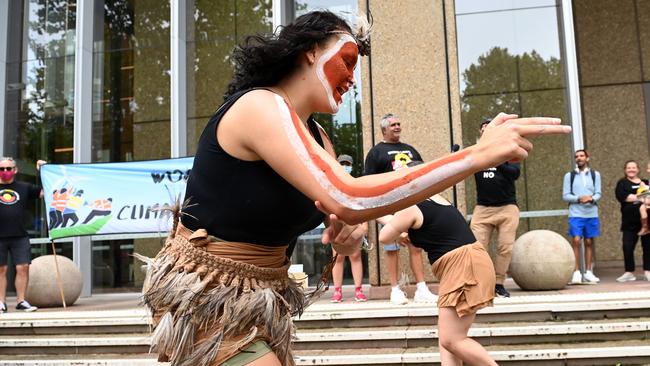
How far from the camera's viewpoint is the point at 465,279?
13.4 feet

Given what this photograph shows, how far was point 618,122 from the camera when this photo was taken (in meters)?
12.5

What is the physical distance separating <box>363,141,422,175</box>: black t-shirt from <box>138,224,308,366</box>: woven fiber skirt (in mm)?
5257

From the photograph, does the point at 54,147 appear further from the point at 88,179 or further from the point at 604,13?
the point at 604,13

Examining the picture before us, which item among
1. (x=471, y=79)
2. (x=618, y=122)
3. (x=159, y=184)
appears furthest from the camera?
(x=618, y=122)

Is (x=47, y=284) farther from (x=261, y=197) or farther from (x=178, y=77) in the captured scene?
(x=261, y=197)

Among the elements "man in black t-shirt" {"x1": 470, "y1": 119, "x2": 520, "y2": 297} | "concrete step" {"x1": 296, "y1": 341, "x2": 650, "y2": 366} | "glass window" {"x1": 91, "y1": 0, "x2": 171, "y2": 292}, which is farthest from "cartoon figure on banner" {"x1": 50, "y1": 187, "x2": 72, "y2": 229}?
"man in black t-shirt" {"x1": 470, "y1": 119, "x2": 520, "y2": 297}

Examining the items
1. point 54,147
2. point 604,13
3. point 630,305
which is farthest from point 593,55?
point 54,147

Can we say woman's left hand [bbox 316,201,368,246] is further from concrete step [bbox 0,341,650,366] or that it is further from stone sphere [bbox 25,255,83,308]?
stone sphere [bbox 25,255,83,308]

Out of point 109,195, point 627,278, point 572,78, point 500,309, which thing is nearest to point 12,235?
point 109,195

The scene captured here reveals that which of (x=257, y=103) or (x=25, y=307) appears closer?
(x=257, y=103)

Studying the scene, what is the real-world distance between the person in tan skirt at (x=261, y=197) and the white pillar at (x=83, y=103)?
10.2 meters

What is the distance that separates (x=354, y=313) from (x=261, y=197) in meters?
4.82

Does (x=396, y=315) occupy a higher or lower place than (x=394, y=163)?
lower

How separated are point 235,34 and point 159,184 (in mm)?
4651
